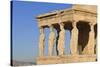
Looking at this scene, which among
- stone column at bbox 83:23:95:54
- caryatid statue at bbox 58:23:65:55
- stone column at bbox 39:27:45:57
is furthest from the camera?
stone column at bbox 83:23:95:54

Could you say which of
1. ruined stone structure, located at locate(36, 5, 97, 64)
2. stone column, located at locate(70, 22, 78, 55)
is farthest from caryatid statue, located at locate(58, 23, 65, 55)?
stone column, located at locate(70, 22, 78, 55)

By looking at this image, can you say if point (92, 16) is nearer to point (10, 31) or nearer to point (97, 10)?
point (97, 10)

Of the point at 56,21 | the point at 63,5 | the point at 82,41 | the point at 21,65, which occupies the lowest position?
the point at 21,65

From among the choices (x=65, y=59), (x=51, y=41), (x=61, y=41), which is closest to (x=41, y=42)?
(x=51, y=41)

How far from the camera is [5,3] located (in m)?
2.69

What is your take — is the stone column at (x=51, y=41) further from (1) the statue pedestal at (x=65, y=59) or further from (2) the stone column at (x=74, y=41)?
(2) the stone column at (x=74, y=41)

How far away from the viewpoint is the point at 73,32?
2.98 metres

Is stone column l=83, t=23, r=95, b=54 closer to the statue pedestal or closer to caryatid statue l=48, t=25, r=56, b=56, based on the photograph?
the statue pedestal

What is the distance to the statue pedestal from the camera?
286cm

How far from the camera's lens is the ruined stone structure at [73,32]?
2887 mm

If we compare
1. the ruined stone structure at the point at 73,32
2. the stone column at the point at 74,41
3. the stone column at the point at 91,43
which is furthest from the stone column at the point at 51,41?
the stone column at the point at 91,43

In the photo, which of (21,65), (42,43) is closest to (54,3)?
(42,43)

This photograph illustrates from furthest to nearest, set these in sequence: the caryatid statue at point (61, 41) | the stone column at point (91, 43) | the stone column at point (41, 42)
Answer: the stone column at point (91, 43) < the caryatid statue at point (61, 41) < the stone column at point (41, 42)

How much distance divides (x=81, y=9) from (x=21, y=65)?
3.23ft
